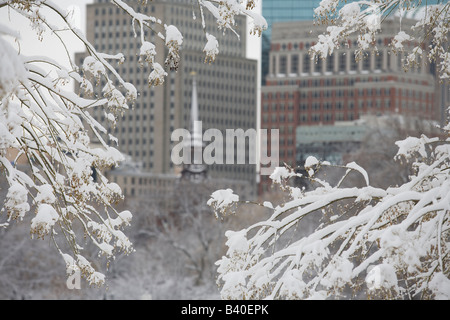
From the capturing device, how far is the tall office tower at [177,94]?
152750mm

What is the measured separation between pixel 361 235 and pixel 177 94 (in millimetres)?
151584

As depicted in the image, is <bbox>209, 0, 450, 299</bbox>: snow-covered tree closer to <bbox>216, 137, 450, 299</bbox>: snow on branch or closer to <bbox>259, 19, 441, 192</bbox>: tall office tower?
<bbox>216, 137, 450, 299</bbox>: snow on branch

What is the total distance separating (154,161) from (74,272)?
150 meters

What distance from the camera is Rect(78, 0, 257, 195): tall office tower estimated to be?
15275cm

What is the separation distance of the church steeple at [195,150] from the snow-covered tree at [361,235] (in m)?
101

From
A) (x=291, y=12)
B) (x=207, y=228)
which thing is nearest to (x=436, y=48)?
(x=207, y=228)

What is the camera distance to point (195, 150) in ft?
432

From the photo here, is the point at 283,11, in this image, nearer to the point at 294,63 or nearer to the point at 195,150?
the point at 294,63

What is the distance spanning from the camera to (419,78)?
129625 mm

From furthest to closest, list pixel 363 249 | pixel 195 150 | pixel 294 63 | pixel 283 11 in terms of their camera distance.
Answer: pixel 283 11
pixel 294 63
pixel 195 150
pixel 363 249

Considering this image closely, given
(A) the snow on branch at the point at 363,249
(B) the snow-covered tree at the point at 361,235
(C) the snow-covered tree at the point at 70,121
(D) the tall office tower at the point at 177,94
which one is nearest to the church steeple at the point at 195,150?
(D) the tall office tower at the point at 177,94

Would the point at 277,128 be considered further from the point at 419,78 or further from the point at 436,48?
the point at 436,48

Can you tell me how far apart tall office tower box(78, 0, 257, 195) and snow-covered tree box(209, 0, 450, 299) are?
5574 inches

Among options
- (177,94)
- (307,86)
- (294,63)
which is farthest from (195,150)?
(177,94)
